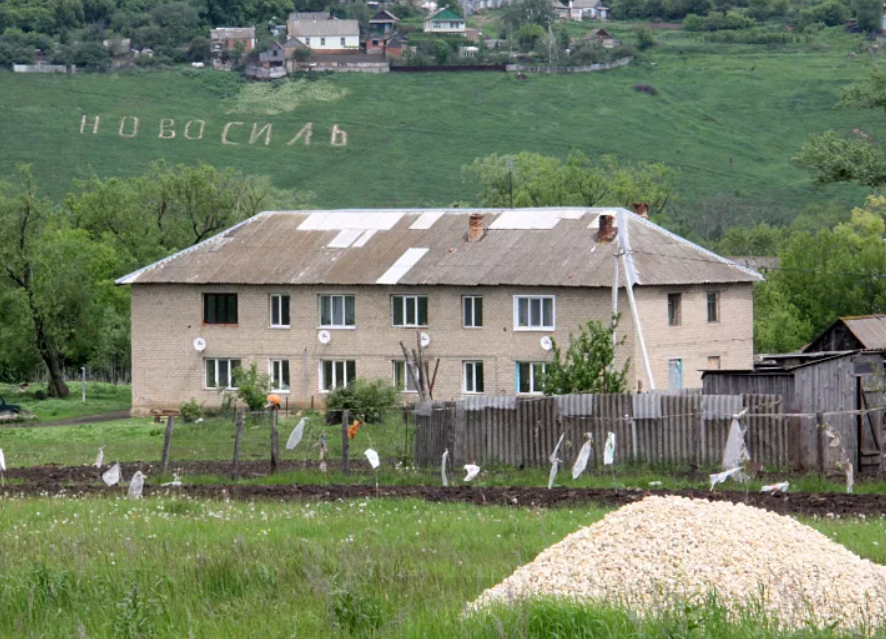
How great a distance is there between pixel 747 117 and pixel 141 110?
6967 cm

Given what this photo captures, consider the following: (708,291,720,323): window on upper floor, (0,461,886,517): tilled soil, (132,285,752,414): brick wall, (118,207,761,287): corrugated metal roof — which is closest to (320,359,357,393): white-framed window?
(132,285,752,414): brick wall

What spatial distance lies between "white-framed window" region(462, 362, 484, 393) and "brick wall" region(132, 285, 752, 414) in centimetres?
20

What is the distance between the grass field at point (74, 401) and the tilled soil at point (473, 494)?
26.4 m

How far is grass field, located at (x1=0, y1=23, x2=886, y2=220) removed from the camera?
488 feet

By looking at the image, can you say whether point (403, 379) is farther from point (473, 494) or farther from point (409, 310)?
point (473, 494)

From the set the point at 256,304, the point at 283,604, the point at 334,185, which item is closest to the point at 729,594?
the point at 283,604

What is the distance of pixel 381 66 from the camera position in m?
192

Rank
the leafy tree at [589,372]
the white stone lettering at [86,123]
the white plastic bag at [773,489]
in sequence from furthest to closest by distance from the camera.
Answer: the white stone lettering at [86,123], the leafy tree at [589,372], the white plastic bag at [773,489]

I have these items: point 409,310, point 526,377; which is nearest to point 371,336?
point 409,310

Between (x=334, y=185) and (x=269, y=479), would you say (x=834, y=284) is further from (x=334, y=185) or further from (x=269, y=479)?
(x=334, y=185)

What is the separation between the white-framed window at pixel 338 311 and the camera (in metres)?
50.9

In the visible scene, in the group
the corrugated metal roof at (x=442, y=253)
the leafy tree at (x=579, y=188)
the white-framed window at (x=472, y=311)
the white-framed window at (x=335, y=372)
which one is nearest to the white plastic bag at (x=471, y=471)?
the corrugated metal roof at (x=442, y=253)

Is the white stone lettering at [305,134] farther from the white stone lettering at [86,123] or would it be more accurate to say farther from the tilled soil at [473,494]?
the tilled soil at [473,494]

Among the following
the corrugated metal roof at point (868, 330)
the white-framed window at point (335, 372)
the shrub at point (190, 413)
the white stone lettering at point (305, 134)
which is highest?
the white stone lettering at point (305, 134)
